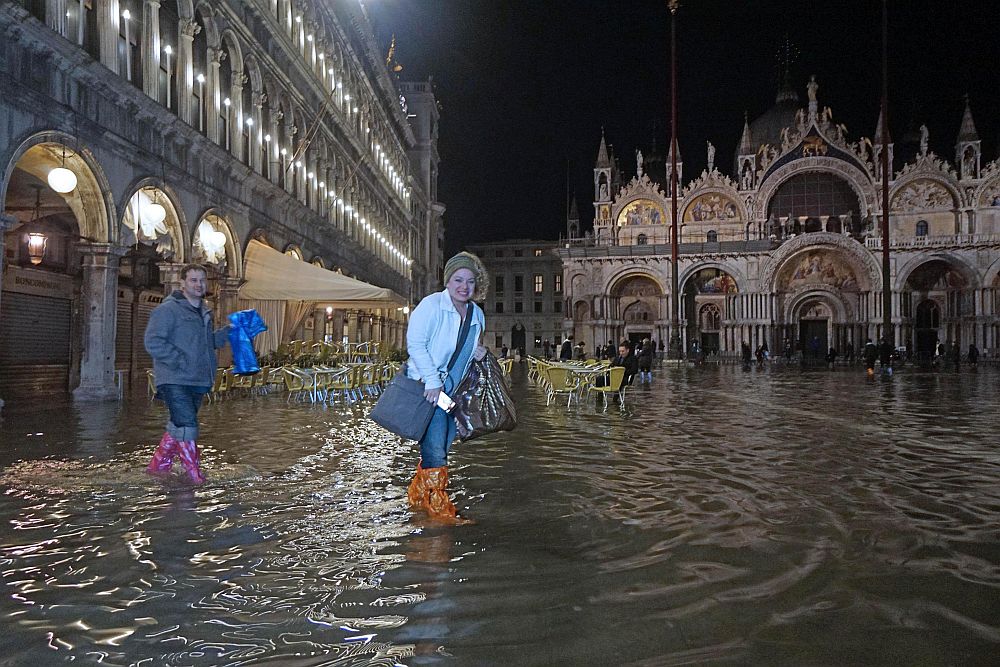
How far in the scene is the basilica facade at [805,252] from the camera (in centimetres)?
5006

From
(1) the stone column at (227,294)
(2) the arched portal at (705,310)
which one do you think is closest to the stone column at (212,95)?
(1) the stone column at (227,294)

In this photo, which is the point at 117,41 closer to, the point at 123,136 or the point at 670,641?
the point at 123,136

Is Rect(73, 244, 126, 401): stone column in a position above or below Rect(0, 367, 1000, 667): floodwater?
above

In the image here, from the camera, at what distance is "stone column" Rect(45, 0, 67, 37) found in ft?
37.3

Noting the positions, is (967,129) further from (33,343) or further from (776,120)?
(33,343)

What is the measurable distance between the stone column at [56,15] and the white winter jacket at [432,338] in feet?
34.1

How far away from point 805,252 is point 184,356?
5294cm

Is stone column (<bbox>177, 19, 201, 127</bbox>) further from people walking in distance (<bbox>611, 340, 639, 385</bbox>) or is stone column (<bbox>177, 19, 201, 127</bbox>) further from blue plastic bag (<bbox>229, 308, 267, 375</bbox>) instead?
blue plastic bag (<bbox>229, 308, 267, 375</bbox>)

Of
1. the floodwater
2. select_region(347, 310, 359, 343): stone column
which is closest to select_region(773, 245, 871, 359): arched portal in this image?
select_region(347, 310, 359, 343): stone column

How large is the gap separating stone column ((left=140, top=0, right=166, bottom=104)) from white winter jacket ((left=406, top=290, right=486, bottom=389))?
42.1ft

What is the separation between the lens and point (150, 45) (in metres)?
14.7

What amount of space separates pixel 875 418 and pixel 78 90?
45.2 ft

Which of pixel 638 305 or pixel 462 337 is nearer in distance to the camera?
pixel 462 337

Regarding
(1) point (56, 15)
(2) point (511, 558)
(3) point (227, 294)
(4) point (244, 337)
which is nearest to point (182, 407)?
(4) point (244, 337)
